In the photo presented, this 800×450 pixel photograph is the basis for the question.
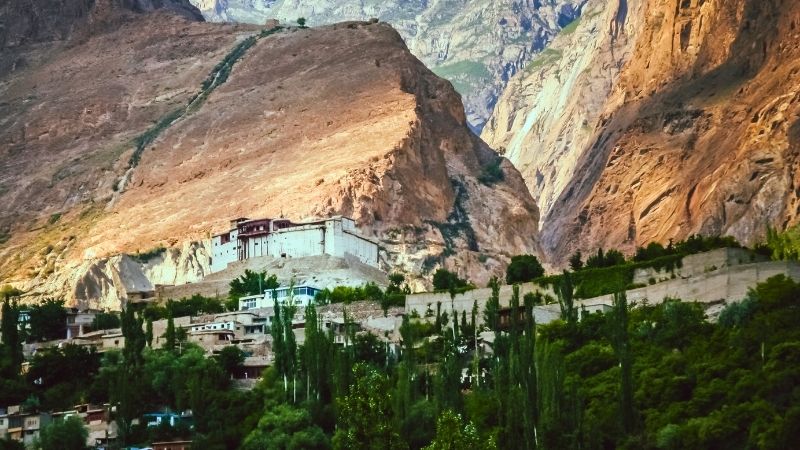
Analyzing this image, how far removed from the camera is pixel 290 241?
106188 mm

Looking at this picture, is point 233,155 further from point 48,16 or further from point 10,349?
point 10,349

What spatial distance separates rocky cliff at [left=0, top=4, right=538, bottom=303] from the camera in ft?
407

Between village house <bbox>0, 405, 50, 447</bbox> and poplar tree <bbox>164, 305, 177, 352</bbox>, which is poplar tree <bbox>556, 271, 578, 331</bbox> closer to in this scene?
poplar tree <bbox>164, 305, 177, 352</bbox>

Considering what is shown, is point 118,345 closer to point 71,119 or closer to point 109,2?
point 71,119

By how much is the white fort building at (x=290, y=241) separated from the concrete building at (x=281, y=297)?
9827 mm

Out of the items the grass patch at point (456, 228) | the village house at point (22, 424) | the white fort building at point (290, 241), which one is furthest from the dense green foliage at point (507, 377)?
the grass patch at point (456, 228)

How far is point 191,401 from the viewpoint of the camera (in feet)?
245

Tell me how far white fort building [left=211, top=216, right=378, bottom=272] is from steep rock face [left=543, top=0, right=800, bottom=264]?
118 feet

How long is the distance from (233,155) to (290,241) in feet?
119

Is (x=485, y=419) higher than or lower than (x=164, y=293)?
lower

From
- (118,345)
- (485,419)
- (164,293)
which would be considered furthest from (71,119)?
(485,419)

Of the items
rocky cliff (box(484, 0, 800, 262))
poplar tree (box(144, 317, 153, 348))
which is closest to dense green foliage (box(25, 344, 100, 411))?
poplar tree (box(144, 317, 153, 348))

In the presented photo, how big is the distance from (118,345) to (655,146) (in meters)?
85.1

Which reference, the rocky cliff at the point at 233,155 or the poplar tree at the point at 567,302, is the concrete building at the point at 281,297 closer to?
the poplar tree at the point at 567,302
